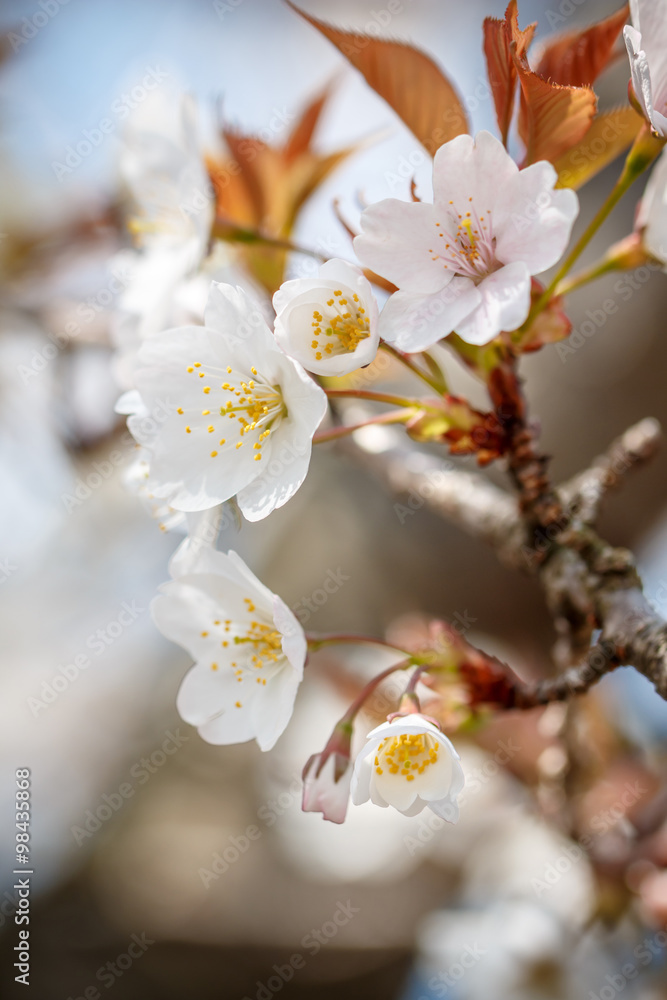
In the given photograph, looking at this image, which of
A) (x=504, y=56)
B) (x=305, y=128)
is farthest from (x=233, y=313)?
(x=305, y=128)

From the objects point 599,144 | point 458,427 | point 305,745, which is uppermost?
point 599,144

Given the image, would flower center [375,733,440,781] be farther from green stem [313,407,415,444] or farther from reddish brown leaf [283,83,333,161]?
reddish brown leaf [283,83,333,161]

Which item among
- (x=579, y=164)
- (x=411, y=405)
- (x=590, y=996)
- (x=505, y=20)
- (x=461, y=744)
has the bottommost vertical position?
(x=590, y=996)

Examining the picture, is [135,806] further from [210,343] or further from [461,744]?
[210,343]

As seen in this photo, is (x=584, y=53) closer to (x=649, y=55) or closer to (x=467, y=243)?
(x=649, y=55)

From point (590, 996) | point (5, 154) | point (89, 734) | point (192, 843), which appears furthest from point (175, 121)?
point (192, 843)

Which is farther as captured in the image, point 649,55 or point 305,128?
point 305,128

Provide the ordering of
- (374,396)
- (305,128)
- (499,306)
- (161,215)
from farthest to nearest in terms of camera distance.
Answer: (305,128), (161,215), (374,396), (499,306)
